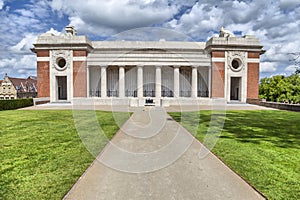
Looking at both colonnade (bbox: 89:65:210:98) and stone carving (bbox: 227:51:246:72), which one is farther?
colonnade (bbox: 89:65:210:98)

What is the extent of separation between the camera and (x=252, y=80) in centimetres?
3167

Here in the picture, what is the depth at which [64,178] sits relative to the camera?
418 centimetres

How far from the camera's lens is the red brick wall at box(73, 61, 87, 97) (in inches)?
1179

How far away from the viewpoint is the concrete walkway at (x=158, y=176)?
365 cm

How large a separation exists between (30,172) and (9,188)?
2.40 ft

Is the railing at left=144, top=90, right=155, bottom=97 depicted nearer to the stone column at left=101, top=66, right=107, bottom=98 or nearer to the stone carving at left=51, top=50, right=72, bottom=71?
the stone column at left=101, top=66, right=107, bottom=98

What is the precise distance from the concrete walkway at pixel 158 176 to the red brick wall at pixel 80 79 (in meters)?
25.0

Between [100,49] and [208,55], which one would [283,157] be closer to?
[208,55]

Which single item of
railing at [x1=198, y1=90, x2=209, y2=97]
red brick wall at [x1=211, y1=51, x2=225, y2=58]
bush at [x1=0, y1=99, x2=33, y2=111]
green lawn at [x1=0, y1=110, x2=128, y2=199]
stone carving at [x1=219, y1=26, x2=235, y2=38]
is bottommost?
green lawn at [x1=0, y1=110, x2=128, y2=199]

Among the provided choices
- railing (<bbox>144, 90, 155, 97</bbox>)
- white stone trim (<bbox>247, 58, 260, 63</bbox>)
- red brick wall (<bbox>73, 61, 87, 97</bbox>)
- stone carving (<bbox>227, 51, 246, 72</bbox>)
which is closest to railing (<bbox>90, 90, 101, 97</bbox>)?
red brick wall (<bbox>73, 61, 87, 97</bbox>)

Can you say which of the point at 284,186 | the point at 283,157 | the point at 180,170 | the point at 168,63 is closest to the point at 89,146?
the point at 180,170

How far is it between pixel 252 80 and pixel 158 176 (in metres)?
32.1

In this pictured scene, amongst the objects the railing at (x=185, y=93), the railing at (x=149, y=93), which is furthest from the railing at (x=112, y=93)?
the railing at (x=185, y=93)

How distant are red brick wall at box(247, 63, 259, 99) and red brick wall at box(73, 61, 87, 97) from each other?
1019 inches
